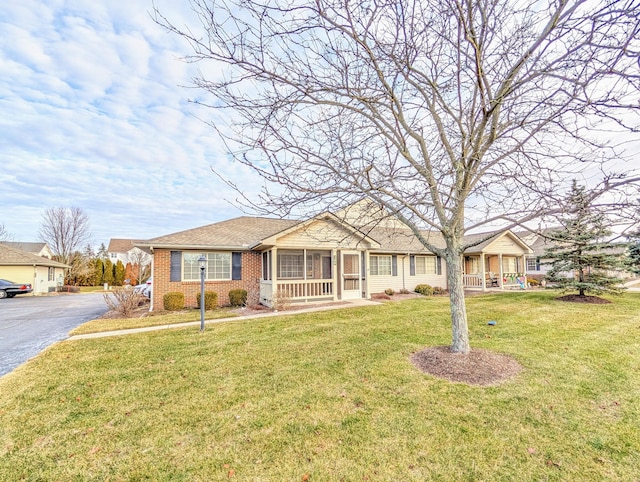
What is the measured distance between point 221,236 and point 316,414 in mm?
12117

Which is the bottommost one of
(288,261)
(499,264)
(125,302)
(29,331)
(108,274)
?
(29,331)

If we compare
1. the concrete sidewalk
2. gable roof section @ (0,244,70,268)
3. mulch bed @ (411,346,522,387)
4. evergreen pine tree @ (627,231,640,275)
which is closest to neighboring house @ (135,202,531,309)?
the concrete sidewalk

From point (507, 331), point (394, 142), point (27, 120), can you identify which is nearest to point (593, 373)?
point (507, 331)

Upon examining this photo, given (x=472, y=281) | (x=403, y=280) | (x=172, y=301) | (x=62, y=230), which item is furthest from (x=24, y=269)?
(x=472, y=281)

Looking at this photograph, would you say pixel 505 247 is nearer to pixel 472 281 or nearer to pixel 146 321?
pixel 472 281

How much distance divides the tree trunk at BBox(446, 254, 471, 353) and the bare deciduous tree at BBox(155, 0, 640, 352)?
3cm

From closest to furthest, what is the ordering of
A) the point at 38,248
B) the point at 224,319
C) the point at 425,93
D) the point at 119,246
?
the point at 425,93 < the point at 224,319 < the point at 38,248 < the point at 119,246

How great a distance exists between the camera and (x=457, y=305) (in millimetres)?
5508

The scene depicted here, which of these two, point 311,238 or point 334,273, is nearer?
point 311,238

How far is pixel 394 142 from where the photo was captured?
17.1ft

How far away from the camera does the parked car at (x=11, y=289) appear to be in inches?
866

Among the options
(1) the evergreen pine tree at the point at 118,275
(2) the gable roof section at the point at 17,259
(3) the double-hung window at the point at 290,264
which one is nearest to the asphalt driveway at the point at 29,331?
(3) the double-hung window at the point at 290,264

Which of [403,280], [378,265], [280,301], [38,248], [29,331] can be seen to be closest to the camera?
[29,331]

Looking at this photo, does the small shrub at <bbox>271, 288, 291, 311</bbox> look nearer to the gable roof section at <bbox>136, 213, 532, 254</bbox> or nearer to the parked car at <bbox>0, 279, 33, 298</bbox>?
the gable roof section at <bbox>136, 213, 532, 254</bbox>
